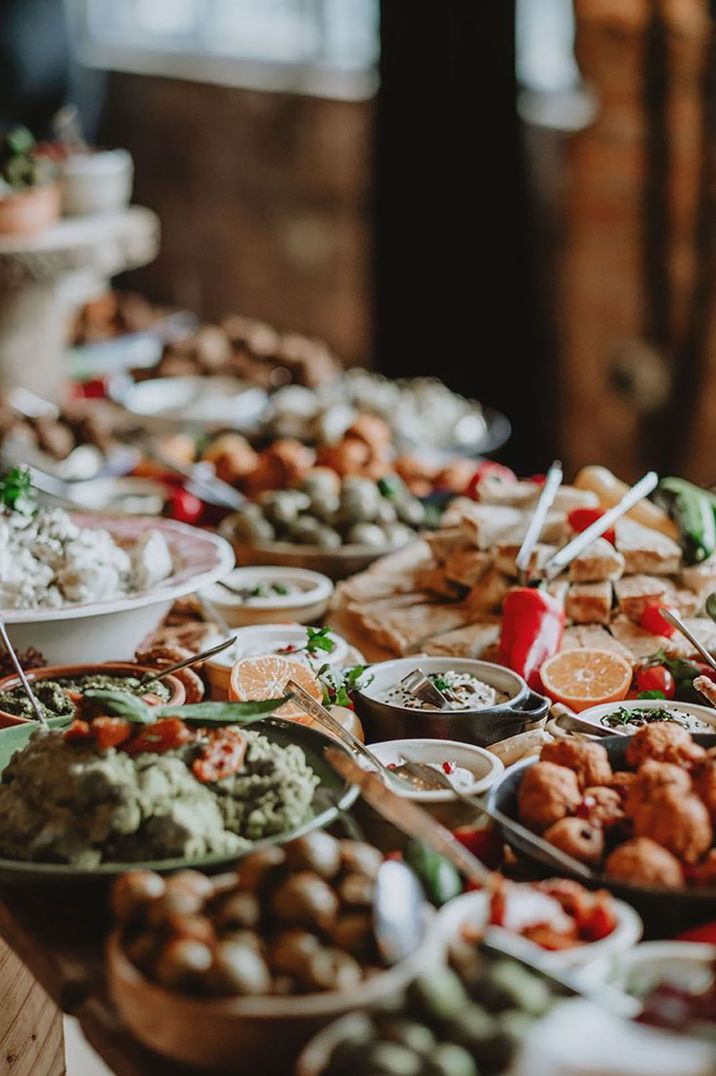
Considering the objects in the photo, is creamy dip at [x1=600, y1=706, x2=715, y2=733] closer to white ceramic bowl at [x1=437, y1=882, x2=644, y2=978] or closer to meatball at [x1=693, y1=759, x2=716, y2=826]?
meatball at [x1=693, y1=759, x2=716, y2=826]

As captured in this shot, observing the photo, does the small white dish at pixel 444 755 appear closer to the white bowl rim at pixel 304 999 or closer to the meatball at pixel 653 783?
the meatball at pixel 653 783

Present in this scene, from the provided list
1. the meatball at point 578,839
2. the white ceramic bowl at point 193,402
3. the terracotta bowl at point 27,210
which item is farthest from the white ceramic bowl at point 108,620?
the terracotta bowl at point 27,210

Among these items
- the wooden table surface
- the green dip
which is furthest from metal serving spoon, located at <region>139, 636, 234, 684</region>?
the wooden table surface

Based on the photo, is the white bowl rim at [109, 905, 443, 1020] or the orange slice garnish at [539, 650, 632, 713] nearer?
the white bowl rim at [109, 905, 443, 1020]

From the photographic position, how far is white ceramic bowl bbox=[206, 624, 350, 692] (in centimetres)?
222

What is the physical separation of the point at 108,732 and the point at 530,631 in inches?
33.4

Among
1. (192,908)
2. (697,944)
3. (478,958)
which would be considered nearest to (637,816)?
(697,944)

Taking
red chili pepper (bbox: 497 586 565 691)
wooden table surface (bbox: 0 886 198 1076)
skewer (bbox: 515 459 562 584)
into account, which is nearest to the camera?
wooden table surface (bbox: 0 886 198 1076)

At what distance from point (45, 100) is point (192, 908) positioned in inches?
241

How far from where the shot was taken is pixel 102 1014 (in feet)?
4.69

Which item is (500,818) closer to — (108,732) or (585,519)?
(108,732)

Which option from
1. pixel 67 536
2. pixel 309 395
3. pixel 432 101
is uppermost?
pixel 432 101

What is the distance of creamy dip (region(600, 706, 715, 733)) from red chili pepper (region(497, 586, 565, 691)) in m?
0.26

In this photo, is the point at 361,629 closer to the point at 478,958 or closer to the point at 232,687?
the point at 232,687
